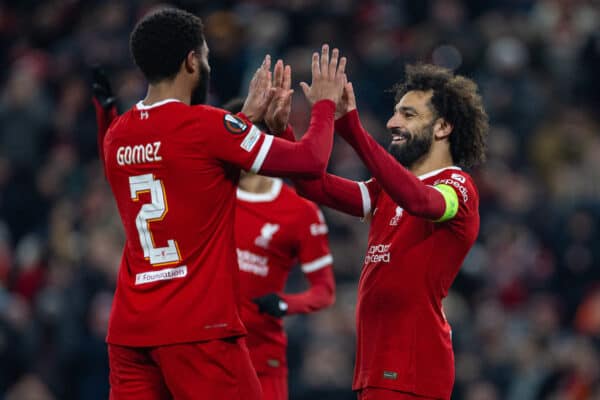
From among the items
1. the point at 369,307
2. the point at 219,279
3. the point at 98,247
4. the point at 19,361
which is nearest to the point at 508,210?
the point at 98,247

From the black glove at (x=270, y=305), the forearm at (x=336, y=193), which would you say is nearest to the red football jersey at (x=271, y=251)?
the black glove at (x=270, y=305)

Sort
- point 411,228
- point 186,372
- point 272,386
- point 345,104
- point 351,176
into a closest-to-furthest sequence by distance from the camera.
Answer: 1. point 186,372
2. point 345,104
3. point 411,228
4. point 272,386
5. point 351,176

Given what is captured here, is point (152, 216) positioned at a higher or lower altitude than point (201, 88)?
lower

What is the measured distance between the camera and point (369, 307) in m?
5.05

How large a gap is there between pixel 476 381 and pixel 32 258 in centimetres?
479

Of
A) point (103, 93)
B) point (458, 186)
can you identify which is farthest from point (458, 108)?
point (103, 93)

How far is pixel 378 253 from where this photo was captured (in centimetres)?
507

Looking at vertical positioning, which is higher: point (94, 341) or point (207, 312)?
point (207, 312)

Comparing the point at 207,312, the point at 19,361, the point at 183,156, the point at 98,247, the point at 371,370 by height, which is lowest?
the point at 19,361

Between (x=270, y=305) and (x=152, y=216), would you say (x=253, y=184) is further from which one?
(x=152, y=216)

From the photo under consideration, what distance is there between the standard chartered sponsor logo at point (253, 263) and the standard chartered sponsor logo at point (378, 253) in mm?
1315

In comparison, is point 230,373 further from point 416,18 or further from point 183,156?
point 416,18

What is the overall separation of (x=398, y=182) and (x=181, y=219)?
3.23ft

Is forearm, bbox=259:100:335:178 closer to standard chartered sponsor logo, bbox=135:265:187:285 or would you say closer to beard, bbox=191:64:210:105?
beard, bbox=191:64:210:105
